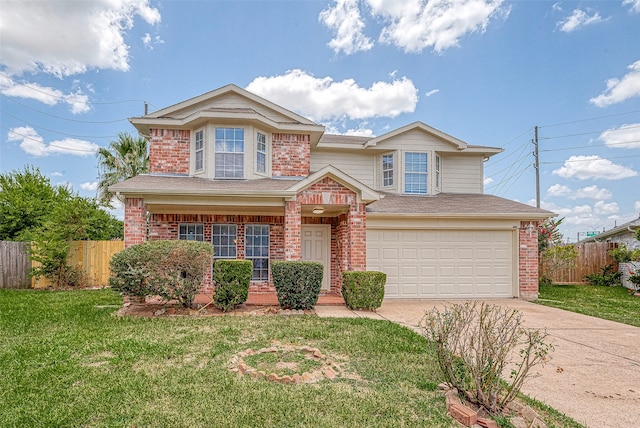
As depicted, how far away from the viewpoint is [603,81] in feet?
53.0

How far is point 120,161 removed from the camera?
19.6 metres

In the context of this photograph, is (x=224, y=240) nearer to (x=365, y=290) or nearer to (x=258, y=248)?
(x=258, y=248)

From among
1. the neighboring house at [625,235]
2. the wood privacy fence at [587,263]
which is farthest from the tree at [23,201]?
the neighboring house at [625,235]

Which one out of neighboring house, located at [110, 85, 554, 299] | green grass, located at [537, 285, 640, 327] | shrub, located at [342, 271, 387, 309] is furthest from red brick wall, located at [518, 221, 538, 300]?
shrub, located at [342, 271, 387, 309]

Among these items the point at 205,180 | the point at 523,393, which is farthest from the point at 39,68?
the point at 523,393

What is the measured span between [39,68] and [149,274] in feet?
54.3

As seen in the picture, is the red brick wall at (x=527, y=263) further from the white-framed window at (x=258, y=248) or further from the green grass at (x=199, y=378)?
the white-framed window at (x=258, y=248)

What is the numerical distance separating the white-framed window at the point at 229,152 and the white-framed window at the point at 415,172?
596 centimetres

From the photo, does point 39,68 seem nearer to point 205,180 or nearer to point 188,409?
point 205,180

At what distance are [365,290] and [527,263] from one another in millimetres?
6233

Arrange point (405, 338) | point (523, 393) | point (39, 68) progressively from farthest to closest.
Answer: point (39, 68) → point (405, 338) → point (523, 393)

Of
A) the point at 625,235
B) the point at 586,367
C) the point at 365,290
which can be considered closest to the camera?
the point at 586,367

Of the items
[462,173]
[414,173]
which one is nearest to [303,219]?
[414,173]

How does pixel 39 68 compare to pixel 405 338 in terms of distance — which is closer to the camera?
pixel 405 338
